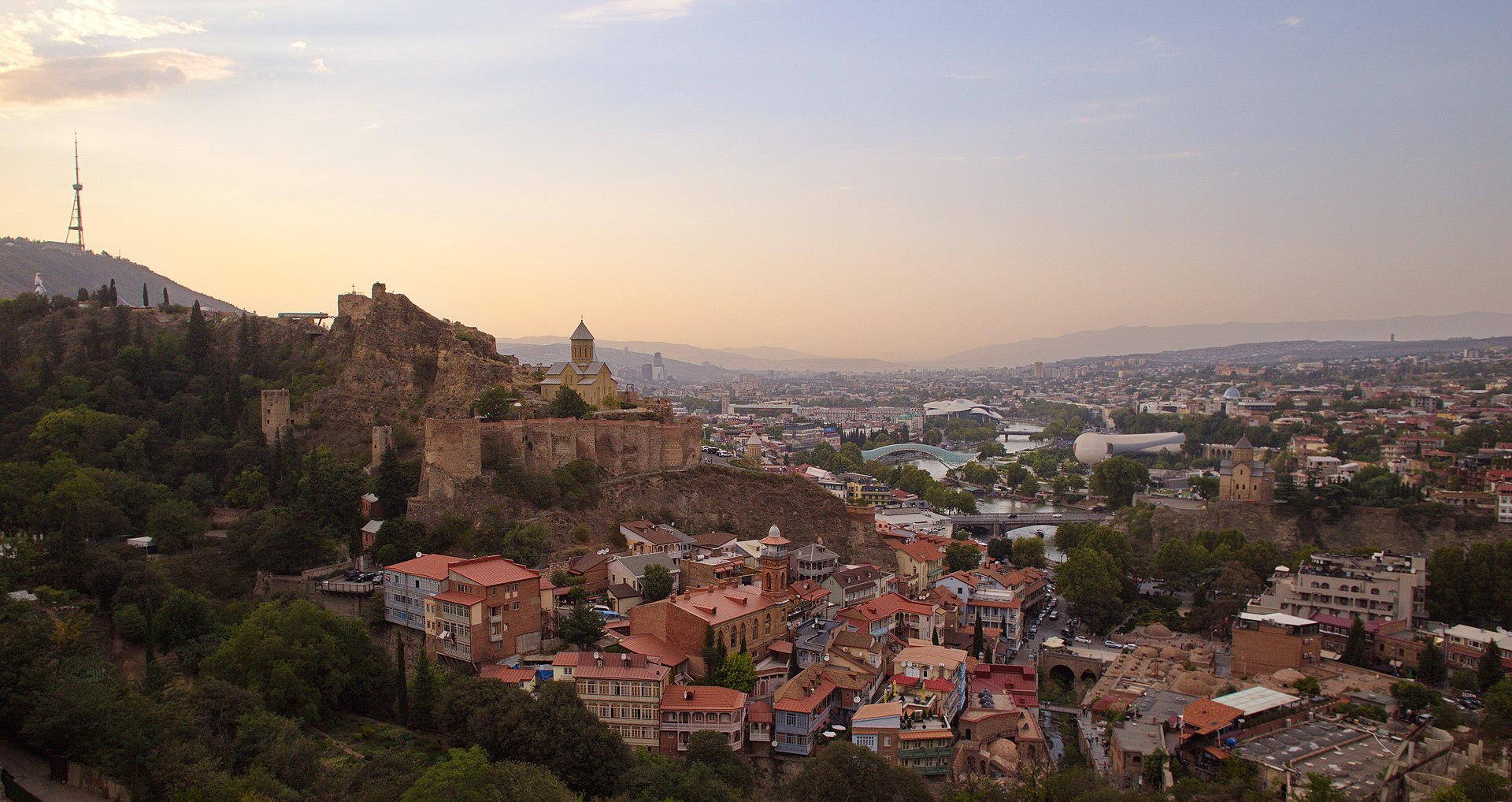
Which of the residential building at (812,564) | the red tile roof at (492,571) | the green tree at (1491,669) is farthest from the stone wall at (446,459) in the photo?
the green tree at (1491,669)

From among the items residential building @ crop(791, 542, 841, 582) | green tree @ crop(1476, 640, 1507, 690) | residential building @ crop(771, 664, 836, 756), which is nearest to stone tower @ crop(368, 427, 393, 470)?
residential building @ crop(791, 542, 841, 582)

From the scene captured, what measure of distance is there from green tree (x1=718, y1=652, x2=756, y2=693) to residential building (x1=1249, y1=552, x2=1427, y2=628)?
46.5 feet

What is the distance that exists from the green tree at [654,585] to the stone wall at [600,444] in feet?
20.1

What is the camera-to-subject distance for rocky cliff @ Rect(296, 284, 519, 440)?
99.1 ft

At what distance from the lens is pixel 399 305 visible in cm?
3231

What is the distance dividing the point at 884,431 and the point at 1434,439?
158ft

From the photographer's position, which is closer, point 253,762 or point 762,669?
point 253,762

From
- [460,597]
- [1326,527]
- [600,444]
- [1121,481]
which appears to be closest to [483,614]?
[460,597]

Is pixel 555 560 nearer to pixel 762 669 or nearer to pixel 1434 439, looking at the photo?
pixel 762 669

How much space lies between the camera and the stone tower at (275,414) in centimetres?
2916

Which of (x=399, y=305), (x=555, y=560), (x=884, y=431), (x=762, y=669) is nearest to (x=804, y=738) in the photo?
(x=762, y=669)

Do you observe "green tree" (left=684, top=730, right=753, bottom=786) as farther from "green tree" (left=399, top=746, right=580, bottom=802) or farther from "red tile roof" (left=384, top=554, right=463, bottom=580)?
"red tile roof" (left=384, top=554, right=463, bottom=580)

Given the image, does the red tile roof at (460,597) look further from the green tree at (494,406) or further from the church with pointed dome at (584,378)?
the church with pointed dome at (584,378)

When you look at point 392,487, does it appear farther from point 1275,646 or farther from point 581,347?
point 1275,646
